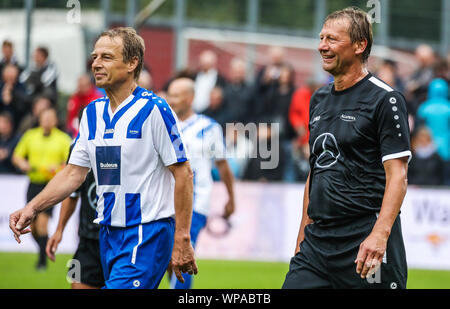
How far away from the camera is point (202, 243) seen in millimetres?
14414

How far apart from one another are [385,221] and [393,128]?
60 cm

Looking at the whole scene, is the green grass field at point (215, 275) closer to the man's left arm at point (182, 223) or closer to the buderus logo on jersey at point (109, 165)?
the buderus logo on jersey at point (109, 165)

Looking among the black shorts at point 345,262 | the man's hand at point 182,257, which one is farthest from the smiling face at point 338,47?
the man's hand at point 182,257

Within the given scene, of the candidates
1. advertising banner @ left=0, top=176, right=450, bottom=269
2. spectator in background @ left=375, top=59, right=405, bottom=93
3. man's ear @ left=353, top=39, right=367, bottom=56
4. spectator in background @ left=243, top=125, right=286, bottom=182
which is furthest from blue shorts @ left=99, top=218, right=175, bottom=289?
spectator in background @ left=375, top=59, right=405, bottom=93

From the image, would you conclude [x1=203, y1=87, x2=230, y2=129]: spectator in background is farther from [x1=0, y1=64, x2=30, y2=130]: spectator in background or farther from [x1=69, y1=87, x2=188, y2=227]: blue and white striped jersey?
[x1=69, y1=87, x2=188, y2=227]: blue and white striped jersey

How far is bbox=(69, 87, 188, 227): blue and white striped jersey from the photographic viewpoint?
215 inches

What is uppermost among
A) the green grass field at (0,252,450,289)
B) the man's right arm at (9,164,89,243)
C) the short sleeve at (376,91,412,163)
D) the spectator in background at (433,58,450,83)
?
the spectator in background at (433,58,450,83)

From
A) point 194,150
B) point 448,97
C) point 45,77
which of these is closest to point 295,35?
point 448,97

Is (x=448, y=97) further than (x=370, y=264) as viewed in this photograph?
Yes

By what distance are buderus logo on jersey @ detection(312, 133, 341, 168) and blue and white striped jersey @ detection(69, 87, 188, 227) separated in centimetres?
90

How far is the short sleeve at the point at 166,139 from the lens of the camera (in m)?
5.44

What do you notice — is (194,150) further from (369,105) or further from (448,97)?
(448,97)
